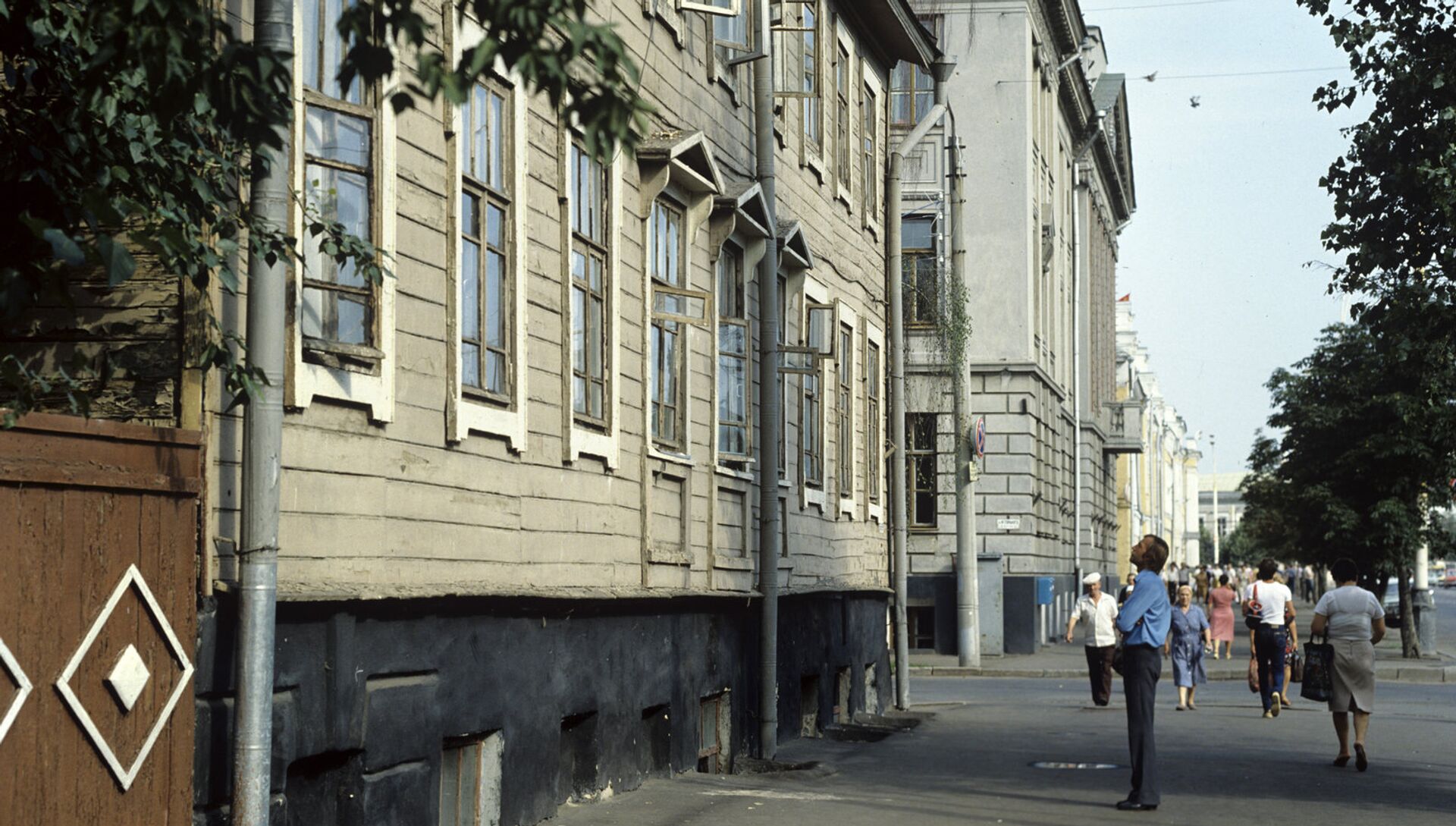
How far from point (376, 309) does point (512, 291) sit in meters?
2.03

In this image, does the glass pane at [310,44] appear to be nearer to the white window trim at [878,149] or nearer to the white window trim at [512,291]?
the white window trim at [512,291]

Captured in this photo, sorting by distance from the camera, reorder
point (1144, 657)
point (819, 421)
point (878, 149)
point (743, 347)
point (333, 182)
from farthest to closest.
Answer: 1. point (878, 149)
2. point (819, 421)
3. point (743, 347)
4. point (1144, 657)
5. point (333, 182)

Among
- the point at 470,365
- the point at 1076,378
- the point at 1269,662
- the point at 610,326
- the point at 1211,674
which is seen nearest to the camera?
the point at 470,365

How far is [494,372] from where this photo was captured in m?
11.6

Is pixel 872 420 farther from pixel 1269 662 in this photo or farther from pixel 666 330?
pixel 666 330

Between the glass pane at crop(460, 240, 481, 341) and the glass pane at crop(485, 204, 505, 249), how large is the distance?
190 millimetres

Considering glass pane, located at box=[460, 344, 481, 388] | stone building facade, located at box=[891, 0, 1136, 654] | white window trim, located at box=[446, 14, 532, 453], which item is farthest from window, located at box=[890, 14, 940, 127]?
glass pane, located at box=[460, 344, 481, 388]

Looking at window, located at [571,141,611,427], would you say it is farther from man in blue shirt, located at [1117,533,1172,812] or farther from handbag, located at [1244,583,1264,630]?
handbag, located at [1244,583,1264,630]

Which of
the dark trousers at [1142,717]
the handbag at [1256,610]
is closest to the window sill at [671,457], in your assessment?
the dark trousers at [1142,717]

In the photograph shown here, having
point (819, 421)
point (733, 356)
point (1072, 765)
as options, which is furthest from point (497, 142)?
point (819, 421)

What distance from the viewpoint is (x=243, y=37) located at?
28.6ft

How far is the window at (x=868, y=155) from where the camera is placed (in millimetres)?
23781

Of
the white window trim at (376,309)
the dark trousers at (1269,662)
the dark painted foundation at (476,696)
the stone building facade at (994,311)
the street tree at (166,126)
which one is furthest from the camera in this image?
the stone building facade at (994,311)

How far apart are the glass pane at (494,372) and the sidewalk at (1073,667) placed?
22.5m
